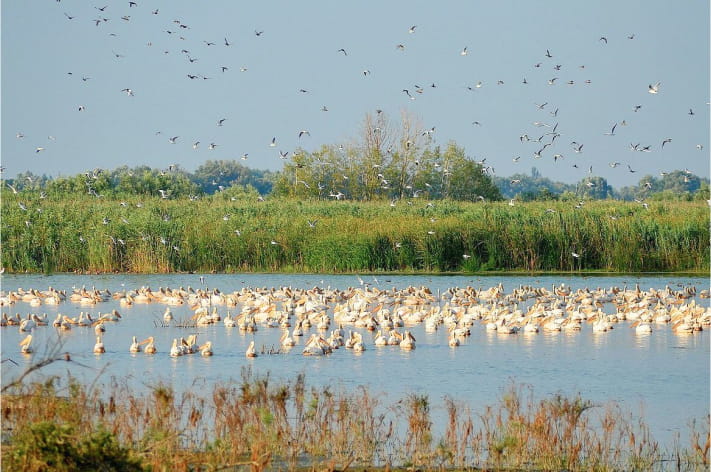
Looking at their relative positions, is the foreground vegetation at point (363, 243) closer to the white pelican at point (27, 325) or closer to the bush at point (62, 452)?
the white pelican at point (27, 325)

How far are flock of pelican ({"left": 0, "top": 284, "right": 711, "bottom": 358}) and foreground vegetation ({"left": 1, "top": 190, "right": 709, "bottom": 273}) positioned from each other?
317 inches

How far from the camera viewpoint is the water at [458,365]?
1458cm

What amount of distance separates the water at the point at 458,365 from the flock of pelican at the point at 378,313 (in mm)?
247

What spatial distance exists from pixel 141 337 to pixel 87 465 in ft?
43.6

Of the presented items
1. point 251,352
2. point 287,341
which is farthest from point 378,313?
point 251,352

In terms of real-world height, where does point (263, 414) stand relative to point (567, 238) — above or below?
below

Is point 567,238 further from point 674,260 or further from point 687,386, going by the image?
point 687,386

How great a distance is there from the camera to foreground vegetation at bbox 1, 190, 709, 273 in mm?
36312

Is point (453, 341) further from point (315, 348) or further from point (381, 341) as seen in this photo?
point (315, 348)

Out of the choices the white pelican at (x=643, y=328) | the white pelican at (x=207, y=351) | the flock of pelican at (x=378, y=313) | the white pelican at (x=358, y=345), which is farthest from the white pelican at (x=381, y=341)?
→ the white pelican at (x=643, y=328)

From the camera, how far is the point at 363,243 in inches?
1439

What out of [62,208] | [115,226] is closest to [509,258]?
[115,226]

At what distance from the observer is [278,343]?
1961 cm

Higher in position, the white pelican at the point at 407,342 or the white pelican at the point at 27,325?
the white pelican at the point at 27,325
